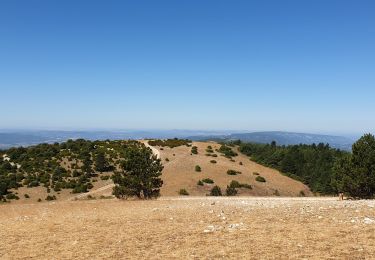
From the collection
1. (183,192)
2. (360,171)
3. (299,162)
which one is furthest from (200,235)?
(299,162)

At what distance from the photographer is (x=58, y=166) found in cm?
6662

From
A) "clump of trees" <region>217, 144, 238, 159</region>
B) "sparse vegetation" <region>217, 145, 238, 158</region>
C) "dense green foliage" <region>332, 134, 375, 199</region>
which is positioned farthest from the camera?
"sparse vegetation" <region>217, 145, 238, 158</region>

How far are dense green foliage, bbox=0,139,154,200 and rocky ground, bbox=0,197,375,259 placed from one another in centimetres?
3314

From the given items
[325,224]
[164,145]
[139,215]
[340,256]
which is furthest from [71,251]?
[164,145]

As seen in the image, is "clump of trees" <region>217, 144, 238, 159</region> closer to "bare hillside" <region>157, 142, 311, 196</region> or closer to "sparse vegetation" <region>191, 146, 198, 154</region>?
"bare hillside" <region>157, 142, 311, 196</region>

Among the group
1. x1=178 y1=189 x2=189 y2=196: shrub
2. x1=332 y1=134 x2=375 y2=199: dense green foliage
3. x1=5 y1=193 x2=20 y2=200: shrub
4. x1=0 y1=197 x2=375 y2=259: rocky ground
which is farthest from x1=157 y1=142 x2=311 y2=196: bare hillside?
x1=0 y1=197 x2=375 y2=259: rocky ground

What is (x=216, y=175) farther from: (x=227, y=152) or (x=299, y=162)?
(x=299, y=162)

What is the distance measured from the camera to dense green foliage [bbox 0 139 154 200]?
56000mm

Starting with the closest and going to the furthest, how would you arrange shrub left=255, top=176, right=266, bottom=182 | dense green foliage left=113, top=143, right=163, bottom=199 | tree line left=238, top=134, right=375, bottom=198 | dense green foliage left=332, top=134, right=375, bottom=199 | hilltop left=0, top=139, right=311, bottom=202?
dense green foliage left=332, top=134, right=375, bottom=199 < tree line left=238, top=134, right=375, bottom=198 < dense green foliage left=113, top=143, right=163, bottom=199 < hilltop left=0, top=139, right=311, bottom=202 < shrub left=255, top=176, right=266, bottom=182

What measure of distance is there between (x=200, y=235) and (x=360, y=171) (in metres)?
19.2

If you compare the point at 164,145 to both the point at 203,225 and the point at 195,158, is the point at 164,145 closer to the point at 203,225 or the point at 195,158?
the point at 195,158

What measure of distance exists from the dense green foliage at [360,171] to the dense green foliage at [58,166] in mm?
29749

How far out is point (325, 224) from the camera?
1446 cm

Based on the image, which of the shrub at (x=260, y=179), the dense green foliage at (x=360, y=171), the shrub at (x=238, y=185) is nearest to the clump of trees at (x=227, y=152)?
the shrub at (x=260, y=179)
